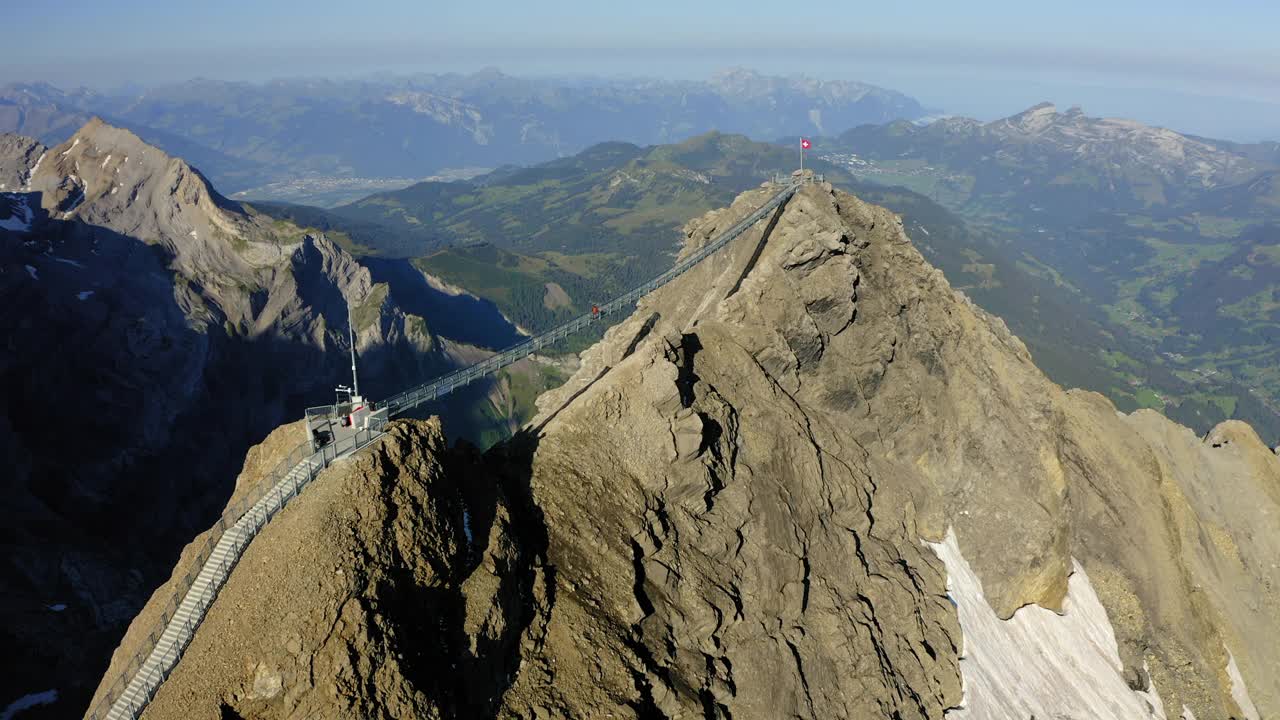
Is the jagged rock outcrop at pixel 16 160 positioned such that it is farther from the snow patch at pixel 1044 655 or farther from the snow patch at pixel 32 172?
the snow patch at pixel 1044 655

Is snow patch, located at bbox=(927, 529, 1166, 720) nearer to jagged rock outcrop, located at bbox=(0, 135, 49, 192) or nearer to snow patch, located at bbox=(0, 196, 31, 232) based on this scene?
snow patch, located at bbox=(0, 196, 31, 232)

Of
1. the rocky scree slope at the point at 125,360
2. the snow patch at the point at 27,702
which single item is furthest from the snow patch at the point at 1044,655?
the rocky scree slope at the point at 125,360

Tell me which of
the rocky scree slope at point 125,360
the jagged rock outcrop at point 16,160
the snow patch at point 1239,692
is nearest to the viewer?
the snow patch at point 1239,692

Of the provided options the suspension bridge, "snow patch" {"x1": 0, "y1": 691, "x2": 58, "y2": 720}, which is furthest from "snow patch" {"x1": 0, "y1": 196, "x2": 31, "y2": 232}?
the suspension bridge

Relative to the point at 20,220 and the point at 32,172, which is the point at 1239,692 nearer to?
the point at 20,220

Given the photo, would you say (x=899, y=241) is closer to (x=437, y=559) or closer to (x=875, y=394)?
(x=875, y=394)
